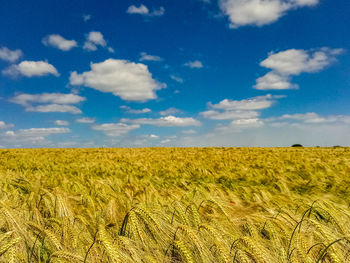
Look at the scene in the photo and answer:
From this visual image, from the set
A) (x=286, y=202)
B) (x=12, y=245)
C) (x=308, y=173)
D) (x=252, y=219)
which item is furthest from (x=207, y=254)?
(x=308, y=173)

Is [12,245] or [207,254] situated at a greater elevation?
[12,245]

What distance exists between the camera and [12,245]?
1.21m

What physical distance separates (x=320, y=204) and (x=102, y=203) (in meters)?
2.11

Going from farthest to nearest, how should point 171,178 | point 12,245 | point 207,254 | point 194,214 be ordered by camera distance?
point 171,178 → point 194,214 → point 207,254 → point 12,245

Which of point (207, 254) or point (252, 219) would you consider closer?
point (207, 254)

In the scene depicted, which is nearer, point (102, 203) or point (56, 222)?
point (56, 222)

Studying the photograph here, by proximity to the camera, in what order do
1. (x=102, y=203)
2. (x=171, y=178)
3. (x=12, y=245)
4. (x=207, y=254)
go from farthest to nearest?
1. (x=171, y=178)
2. (x=102, y=203)
3. (x=207, y=254)
4. (x=12, y=245)

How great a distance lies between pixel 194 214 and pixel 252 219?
0.48 meters

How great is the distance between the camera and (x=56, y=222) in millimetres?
1819

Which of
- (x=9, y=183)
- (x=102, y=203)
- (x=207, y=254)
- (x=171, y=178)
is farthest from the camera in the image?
(x=171, y=178)

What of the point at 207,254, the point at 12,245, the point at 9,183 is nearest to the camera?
the point at 12,245

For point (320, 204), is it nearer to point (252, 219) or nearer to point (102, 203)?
point (252, 219)

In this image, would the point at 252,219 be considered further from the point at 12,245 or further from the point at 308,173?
the point at 308,173

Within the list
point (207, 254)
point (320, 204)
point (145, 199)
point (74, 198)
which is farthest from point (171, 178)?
point (207, 254)
